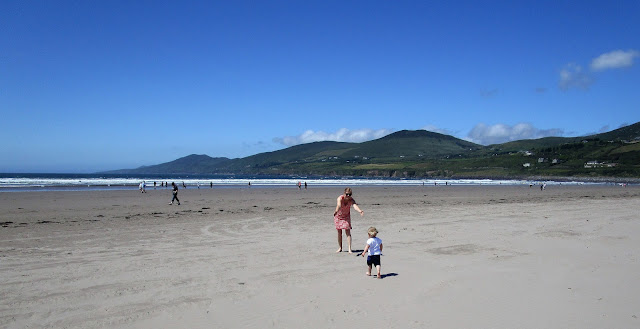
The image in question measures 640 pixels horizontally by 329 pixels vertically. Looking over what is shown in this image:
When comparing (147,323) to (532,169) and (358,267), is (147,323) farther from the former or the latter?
(532,169)

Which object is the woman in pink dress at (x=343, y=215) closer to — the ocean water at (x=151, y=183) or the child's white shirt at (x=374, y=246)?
the child's white shirt at (x=374, y=246)

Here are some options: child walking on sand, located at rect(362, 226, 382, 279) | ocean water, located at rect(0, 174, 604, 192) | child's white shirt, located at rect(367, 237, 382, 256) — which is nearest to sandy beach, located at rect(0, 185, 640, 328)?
child walking on sand, located at rect(362, 226, 382, 279)

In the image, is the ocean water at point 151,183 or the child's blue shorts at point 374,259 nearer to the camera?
the child's blue shorts at point 374,259

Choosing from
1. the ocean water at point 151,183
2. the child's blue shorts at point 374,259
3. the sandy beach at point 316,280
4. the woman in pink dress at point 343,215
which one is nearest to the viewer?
the sandy beach at point 316,280

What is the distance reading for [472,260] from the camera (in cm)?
1019

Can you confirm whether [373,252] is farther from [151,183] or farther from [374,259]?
[151,183]

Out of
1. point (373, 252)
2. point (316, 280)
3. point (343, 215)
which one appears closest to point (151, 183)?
point (343, 215)

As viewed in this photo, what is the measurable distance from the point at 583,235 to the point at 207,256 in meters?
11.6

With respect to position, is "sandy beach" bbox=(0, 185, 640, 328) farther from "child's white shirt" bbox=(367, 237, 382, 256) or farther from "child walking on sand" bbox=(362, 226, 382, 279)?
"child's white shirt" bbox=(367, 237, 382, 256)

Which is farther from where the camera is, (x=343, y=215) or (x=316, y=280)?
(x=343, y=215)

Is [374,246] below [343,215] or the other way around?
below

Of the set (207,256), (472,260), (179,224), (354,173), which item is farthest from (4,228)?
(354,173)

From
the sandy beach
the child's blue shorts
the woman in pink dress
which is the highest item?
the woman in pink dress

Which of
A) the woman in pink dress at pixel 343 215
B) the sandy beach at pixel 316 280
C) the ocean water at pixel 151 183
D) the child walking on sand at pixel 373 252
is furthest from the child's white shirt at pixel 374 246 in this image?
the ocean water at pixel 151 183
